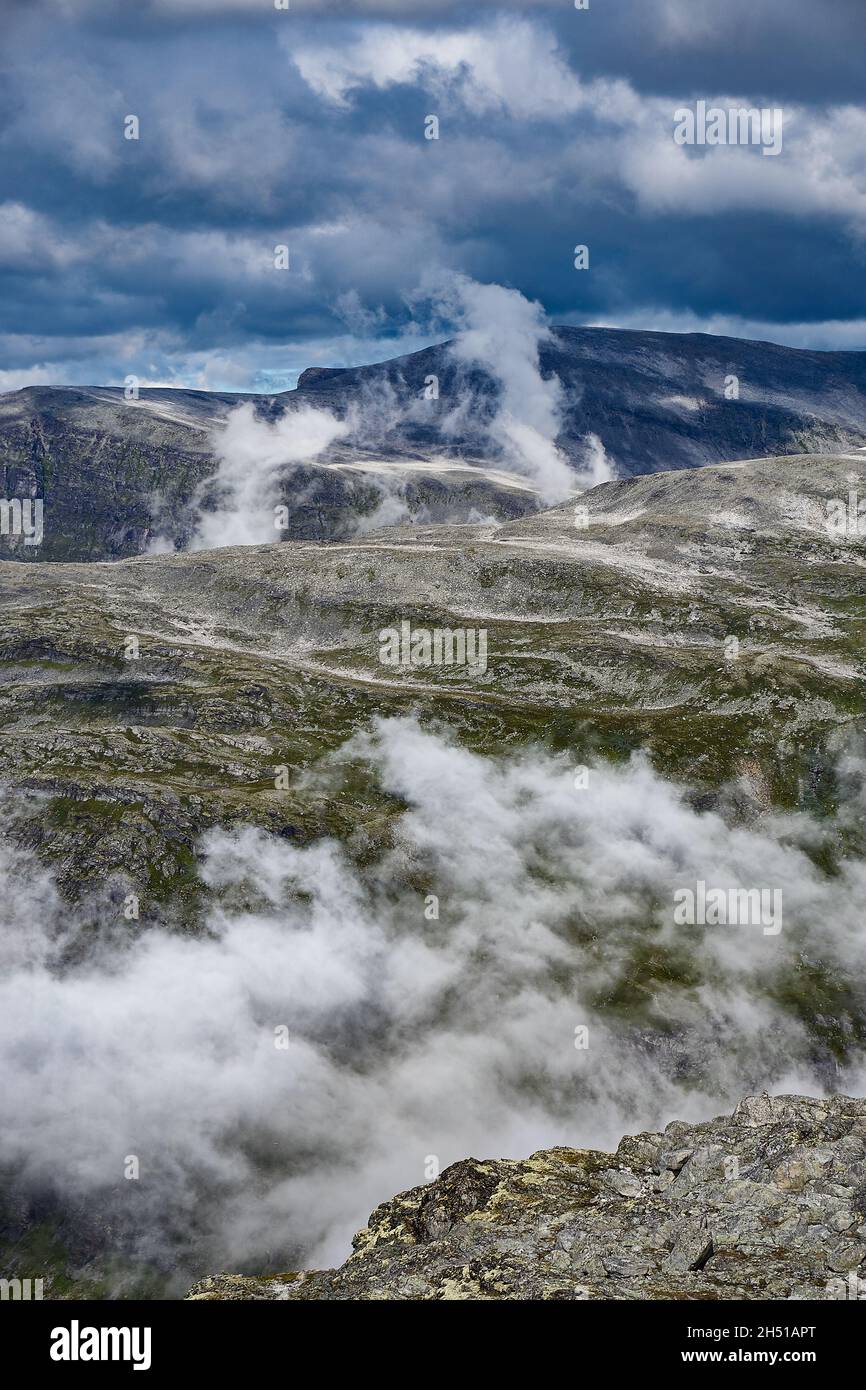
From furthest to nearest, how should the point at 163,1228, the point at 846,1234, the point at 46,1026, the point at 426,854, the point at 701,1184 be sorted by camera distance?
the point at 426,854 → the point at 46,1026 → the point at 163,1228 → the point at 701,1184 → the point at 846,1234

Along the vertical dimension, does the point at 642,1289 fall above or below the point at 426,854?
below

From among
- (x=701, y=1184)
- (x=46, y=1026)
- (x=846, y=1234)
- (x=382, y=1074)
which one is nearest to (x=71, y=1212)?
(x=46, y=1026)

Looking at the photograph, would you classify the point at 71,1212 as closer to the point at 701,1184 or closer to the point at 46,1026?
the point at 46,1026

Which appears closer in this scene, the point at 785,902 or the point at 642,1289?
the point at 642,1289
